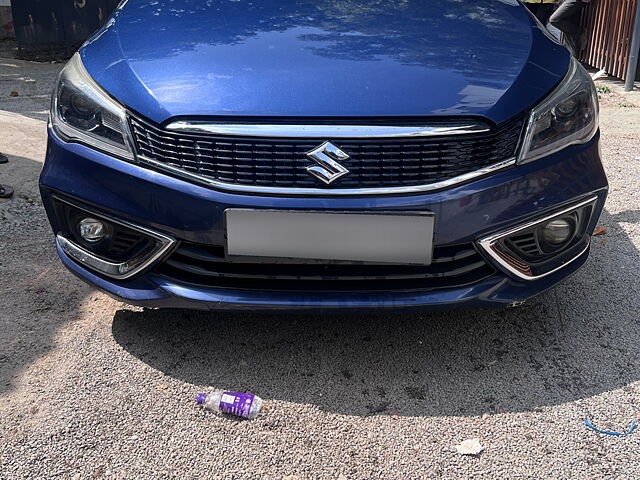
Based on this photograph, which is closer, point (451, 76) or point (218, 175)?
point (218, 175)

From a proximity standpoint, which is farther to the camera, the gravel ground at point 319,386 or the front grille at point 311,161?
the front grille at point 311,161

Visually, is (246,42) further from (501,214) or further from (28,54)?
(28,54)

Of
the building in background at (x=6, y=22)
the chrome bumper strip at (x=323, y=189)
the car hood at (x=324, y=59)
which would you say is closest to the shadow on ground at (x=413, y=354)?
the chrome bumper strip at (x=323, y=189)

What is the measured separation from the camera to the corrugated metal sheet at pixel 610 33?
27.3 ft

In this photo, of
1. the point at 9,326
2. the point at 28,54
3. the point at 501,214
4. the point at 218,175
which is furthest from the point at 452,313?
the point at 28,54

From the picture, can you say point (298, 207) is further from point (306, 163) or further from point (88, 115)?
point (88, 115)

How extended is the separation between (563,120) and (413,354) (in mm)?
1019

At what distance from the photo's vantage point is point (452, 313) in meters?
3.03

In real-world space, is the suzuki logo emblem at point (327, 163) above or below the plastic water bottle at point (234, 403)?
above

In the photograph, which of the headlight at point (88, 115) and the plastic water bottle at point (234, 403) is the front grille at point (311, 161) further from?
the plastic water bottle at point (234, 403)

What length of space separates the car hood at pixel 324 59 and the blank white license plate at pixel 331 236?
1.09 ft

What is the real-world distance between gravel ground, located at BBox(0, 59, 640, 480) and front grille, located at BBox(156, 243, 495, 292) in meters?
0.37

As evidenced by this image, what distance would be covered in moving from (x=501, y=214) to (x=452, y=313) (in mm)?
772

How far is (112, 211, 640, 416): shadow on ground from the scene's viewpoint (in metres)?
2.48
